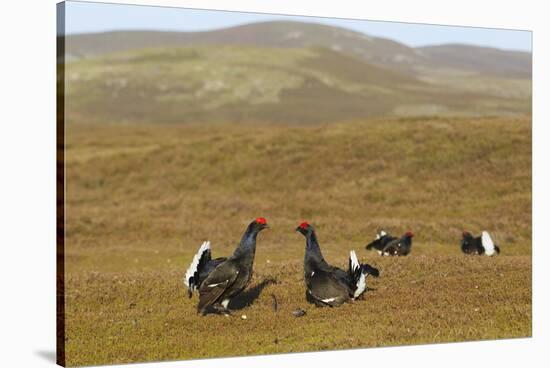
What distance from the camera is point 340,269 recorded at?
1864 cm

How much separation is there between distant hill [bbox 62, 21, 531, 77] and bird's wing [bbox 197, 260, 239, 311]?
10.4 metres

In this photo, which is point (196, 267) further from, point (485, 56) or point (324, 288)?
point (485, 56)

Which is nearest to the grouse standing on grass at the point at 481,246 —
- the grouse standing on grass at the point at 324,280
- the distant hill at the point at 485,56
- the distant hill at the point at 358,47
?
the grouse standing on grass at the point at 324,280

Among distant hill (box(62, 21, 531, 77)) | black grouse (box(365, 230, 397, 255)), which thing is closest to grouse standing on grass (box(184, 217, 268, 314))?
black grouse (box(365, 230, 397, 255))

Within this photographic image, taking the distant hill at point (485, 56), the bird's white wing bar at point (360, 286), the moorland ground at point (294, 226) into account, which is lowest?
the moorland ground at point (294, 226)

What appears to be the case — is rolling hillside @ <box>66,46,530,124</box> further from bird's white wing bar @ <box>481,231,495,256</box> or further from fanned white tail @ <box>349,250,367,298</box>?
fanned white tail @ <box>349,250,367,298</box>

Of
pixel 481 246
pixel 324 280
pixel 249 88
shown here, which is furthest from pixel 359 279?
pixel 249 88

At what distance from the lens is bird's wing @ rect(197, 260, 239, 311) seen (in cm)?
1688

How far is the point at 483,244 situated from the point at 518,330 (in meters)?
6.29

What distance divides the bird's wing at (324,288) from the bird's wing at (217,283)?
194 cm

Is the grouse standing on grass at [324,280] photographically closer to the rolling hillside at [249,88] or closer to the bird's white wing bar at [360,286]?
→ the bird's white wing bar at [360,286]

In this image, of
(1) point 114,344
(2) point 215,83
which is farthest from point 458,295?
(2) point 215,83

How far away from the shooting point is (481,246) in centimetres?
2648

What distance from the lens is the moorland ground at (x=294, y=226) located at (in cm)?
1720
